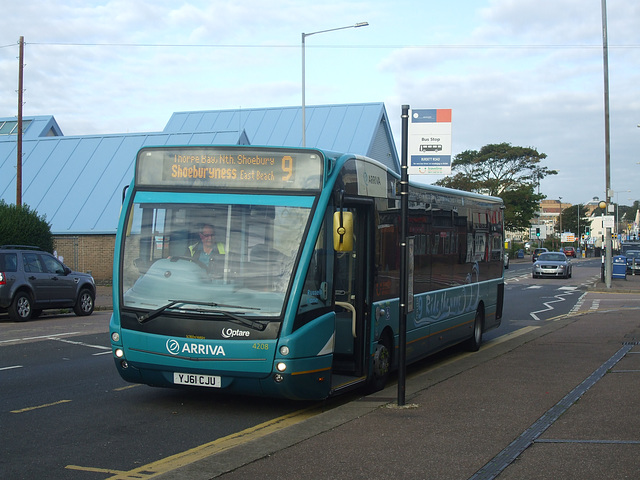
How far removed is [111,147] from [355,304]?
112ft

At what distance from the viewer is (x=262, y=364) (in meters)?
7.68

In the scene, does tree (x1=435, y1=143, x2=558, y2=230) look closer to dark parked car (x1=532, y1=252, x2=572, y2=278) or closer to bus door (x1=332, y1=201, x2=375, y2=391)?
dark parked car (x1=532, y1=252, x2=572, y2=278)

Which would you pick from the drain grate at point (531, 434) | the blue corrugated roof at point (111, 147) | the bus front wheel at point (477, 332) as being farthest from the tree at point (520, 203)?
the drain grate at point (531, 434)

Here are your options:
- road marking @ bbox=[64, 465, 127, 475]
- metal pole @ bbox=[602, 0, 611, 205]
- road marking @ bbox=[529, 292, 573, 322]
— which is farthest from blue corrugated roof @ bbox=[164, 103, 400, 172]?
road marking @ bbox=[64, 465, 127, 475]

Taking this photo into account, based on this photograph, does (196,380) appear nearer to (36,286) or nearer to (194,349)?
(194,349)

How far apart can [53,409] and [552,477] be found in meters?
5.39

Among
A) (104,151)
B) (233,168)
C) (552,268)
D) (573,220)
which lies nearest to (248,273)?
(233,168)

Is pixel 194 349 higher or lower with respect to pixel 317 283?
lower

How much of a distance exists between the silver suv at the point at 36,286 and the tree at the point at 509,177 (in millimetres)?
58176

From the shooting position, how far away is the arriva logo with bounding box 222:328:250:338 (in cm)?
771

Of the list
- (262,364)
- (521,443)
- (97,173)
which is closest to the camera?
(521,443)

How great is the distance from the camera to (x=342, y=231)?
7793 mm

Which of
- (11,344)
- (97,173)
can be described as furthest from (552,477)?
(97,173)

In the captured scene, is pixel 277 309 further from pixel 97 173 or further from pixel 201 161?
pixel 97 173
